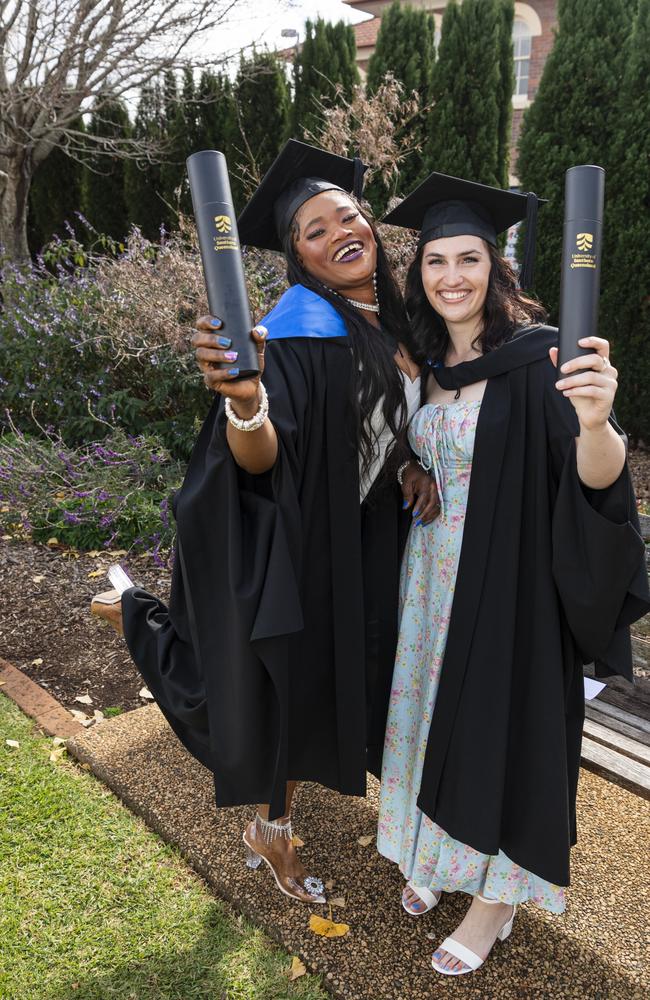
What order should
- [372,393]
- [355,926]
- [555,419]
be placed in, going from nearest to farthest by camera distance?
[555,419] → [372,393] → [355,926]

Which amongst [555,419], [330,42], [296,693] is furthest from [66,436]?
[330,42]

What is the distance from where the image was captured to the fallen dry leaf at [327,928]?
2223 mm

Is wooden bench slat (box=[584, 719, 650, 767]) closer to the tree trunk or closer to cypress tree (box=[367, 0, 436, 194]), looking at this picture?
cypress tree (box=[367, 0, 436, 194])

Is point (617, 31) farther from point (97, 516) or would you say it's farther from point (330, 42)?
point (97, 516)

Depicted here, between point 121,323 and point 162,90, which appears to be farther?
point 162,90

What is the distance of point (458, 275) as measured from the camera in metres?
2.02

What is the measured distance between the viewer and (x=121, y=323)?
6.20 metres

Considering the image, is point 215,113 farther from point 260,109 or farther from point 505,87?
point 505,87

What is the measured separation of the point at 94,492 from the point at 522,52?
1727 centimetres

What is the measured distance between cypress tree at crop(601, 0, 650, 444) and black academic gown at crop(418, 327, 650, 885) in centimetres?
587

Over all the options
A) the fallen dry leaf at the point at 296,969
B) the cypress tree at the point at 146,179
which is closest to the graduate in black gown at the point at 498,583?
the fallen dry leaf at the point at 296,969

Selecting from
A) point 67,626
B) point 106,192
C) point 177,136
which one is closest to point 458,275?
point 67,626

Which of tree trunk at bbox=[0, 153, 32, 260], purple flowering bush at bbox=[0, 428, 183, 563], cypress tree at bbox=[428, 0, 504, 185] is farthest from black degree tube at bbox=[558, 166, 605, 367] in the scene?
tree trunk at bbox=[0, 153, 32, 260]

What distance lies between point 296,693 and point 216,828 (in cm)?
88
